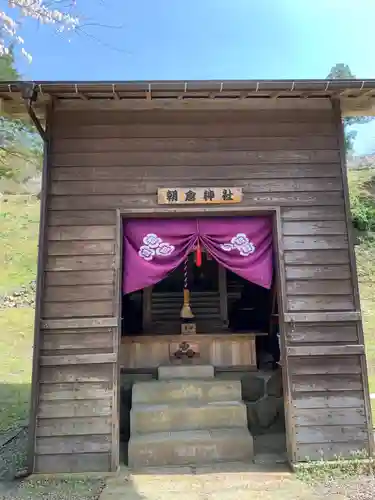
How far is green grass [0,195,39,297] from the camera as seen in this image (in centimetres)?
1878

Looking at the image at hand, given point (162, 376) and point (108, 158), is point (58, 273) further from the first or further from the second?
point (162, 376)

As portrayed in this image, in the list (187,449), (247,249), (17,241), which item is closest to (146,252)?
(247,249)

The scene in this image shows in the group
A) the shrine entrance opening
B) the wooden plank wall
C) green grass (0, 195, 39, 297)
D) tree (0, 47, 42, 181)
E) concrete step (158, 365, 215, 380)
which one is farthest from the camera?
green grass (0, 195, 39, 297)

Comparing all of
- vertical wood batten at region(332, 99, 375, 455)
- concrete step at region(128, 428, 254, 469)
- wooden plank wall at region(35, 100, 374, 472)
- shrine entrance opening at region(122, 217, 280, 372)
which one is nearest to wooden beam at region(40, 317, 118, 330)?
wooden plank wall at region(35, 100, 374, 472)

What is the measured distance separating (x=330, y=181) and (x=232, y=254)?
1768mm

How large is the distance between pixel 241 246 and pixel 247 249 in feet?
0.32

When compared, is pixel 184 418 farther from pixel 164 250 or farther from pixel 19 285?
pixel 19 285

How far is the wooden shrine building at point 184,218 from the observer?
16.9 feet

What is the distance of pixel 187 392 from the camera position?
609 centimetres

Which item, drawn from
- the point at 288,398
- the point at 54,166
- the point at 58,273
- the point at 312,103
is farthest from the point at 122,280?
the point at 312,103

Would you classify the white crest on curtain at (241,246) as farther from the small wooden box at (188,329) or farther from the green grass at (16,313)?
the green grass at (16,313)

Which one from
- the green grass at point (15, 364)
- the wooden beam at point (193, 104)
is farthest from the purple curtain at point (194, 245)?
the green grass at point (15, 364)

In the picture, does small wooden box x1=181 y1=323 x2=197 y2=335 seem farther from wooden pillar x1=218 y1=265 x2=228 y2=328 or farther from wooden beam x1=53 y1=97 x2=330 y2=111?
wooden beam x1=53 y1=97 x2=330 y2=111

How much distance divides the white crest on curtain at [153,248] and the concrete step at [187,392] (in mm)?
2079
